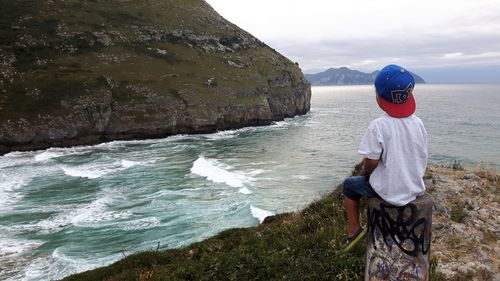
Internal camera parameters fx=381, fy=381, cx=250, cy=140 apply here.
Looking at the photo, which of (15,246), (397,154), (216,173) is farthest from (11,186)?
(397,154)

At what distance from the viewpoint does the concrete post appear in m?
5.07

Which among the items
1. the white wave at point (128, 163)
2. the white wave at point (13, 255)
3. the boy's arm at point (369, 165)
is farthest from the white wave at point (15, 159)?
the boy's arm at point (369, 165)

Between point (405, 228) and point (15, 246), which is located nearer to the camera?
point (405, 228)

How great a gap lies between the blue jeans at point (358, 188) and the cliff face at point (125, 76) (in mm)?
69113

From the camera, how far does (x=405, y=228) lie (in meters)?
5.05

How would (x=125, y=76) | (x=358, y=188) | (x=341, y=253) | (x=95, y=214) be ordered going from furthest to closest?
(x=125, y=76)
(x=95, y=214)
(x=341, y=253)
(x=358, y=188)

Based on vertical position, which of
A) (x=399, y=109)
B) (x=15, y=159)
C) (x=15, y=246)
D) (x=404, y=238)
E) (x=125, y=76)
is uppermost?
(x=125, y=76)

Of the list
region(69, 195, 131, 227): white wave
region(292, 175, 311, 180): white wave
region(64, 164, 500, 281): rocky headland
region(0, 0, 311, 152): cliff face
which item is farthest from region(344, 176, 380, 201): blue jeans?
region(0, 0, 311, 152): cliff face

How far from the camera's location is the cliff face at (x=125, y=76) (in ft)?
234

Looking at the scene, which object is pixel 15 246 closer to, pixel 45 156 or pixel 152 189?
pixel 152 189

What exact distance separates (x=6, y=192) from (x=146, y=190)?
14.0 meters

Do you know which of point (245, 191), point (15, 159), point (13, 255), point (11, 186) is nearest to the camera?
point (13, 255)

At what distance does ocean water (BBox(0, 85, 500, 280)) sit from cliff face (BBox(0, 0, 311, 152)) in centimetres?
581

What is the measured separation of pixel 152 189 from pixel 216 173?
9.23 metres
